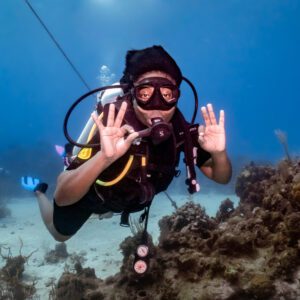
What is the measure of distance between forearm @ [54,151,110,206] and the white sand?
4873 mm

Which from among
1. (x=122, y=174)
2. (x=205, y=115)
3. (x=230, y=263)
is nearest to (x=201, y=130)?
(x=205, y=115)

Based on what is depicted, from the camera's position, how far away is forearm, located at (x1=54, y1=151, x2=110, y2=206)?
11.0 feet

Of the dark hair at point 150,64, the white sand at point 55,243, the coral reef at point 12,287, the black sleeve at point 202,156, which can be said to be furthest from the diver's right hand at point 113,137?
the white sand at point 55,243

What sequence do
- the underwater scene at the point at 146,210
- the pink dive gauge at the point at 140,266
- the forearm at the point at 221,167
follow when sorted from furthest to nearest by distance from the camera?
the forearm at the point at 221,167 < the pink dive gauge at the point at 140,266 < the underwater scene at the point at 146,210

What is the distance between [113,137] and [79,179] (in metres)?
0.63

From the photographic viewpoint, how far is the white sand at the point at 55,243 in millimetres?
8953

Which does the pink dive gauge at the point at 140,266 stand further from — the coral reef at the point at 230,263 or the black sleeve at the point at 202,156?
the black sleeve at the point at 202,156

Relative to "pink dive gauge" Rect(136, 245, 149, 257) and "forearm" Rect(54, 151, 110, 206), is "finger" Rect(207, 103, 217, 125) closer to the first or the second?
"forearm" Rect(54, 151, 110, 206)

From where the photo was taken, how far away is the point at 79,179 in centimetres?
348

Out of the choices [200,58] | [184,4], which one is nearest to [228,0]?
[184,4]

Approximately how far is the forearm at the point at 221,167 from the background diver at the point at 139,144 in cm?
1

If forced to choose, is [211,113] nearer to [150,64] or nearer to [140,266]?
[150,64]

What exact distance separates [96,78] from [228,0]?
6807 cm

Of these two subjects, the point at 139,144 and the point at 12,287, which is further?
the point at 12,287
